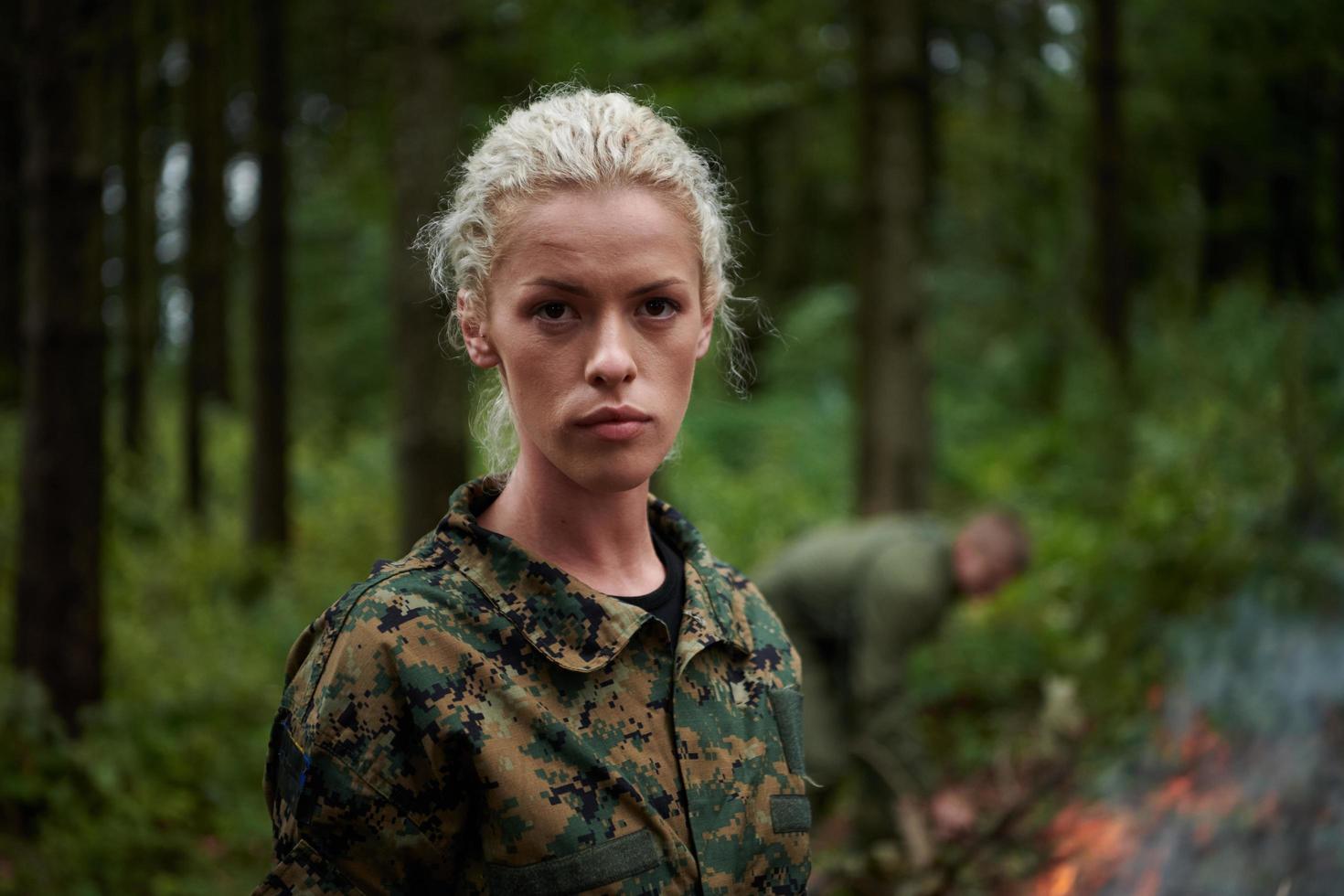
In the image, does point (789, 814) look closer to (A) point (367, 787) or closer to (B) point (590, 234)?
(A) point (367, 787)

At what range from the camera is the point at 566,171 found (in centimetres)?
157

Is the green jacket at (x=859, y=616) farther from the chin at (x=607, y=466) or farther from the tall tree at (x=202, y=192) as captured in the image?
the tall tree at (x=202, y=192)

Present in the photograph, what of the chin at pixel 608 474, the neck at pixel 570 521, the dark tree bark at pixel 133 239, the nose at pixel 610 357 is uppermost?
the dark tree bark at pixel 133 239

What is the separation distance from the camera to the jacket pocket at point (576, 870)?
1.50 m

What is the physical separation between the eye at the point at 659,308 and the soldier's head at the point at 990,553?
428 centimetres

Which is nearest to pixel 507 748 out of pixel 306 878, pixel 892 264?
pixel 306 878

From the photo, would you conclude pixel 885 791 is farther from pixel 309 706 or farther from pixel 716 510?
pixel 716 510

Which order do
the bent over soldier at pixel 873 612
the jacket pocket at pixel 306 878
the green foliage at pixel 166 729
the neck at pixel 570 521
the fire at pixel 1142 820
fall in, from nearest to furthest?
the jacket pocket at pixel 306 878 < the neck at pixel 570 521 < the fire at pixel 1142 820 < the green foliage at pixel 166 729 < the bent over soldier at pixel 873 612

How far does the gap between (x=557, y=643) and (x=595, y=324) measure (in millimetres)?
429

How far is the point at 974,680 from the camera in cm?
740

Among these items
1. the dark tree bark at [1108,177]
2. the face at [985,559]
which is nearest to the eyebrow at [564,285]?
the face at [985,559]

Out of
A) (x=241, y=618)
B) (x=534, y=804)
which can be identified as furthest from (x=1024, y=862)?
(x=241, y=618)

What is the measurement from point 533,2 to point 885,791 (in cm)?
479

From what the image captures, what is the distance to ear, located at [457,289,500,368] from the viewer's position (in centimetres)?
169
